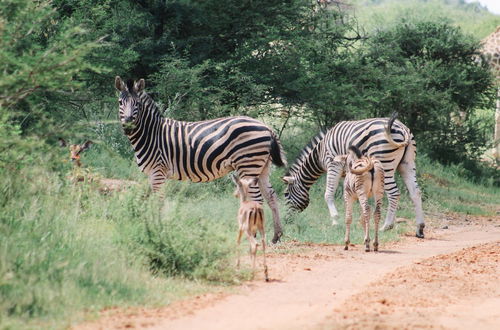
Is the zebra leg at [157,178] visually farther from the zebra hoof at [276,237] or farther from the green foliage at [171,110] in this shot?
the zebra hoof at [276,237]

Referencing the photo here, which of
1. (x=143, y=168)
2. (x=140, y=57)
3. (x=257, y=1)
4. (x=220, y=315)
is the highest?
(x=257, y=1)

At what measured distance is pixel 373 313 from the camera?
→ 714 centimetres

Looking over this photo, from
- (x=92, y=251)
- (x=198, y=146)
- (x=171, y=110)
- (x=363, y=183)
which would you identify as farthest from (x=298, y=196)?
(x=92, y=251)

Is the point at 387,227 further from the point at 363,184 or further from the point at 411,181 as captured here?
the point at 363,184

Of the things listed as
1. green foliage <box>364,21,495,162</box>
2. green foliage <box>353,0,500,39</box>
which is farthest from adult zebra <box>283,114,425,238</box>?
green foliage <box>353,0,500,39</box>

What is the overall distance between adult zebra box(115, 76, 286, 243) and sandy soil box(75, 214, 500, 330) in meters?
1.27

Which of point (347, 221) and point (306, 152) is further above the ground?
point (306, 152)

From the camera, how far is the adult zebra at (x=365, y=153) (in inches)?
554

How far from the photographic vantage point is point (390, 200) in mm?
14188

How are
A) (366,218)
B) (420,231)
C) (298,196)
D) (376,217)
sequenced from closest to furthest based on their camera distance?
(366,218)
(376,217)
(420,231)
(298,196)

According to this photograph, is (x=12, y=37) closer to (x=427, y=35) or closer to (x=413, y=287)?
(x=413, y=287)

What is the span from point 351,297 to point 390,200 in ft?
21.2

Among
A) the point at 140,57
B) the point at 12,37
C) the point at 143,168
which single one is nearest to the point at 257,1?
the point at 140,57

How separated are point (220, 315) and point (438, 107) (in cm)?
1786
